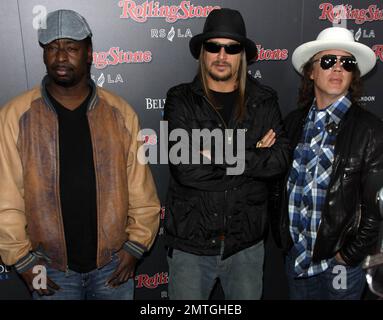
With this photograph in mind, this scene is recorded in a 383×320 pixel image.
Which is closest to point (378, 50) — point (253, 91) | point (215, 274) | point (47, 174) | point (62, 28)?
point (253, 91)

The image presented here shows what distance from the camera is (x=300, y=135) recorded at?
2729mm

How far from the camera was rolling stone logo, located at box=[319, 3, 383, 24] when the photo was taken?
10.9ft

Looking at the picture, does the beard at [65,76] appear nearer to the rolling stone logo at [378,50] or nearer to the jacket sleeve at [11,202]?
the jacket sleeve at [11,202]

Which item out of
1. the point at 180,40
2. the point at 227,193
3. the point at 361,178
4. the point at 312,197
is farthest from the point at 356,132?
the point at 180,40

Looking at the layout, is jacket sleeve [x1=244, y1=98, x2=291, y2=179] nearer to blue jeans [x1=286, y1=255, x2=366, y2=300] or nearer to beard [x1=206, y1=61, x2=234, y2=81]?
beard [x1=206, y1=61, x2=234, y2=81]

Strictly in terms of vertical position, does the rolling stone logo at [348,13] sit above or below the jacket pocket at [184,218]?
above

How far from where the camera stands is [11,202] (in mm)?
2338

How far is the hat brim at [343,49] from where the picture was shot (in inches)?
104

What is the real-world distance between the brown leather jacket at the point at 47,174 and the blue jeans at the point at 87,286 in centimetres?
7

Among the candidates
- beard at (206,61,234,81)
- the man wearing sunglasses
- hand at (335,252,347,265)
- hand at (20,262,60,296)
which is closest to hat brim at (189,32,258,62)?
the man wearing sunglasses

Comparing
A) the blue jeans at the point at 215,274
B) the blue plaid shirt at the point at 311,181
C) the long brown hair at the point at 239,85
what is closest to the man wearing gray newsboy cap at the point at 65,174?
the blue jeans at the point at 215,274

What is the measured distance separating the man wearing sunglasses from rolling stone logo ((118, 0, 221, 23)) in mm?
484

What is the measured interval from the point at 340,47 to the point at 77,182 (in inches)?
70.6

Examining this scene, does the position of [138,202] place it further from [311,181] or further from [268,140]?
[311,181]
